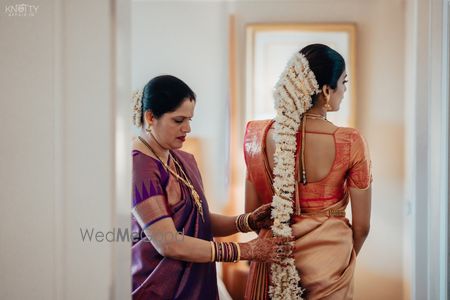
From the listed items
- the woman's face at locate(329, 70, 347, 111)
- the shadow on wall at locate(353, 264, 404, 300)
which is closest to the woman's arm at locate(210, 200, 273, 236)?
the woman's face at locate(329, 70, 347, 111)

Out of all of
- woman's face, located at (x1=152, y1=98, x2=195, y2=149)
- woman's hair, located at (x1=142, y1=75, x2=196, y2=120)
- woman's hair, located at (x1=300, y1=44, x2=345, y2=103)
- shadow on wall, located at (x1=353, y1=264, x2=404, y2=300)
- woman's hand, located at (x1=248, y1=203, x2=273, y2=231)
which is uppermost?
woman's hair, located at (x1=300, y1=44, x2=345, y2=103)

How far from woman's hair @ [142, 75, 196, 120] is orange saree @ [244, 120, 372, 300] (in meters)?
0.27

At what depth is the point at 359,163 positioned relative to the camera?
65.8 inches

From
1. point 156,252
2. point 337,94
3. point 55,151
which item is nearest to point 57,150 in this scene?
point 55,151

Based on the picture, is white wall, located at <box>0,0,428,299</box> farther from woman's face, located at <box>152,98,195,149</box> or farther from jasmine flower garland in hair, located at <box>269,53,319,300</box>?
jasmine flower garland in hair, located at <box>269,53,319,300</box>

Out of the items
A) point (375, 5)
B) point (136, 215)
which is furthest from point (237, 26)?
point (136, 215)

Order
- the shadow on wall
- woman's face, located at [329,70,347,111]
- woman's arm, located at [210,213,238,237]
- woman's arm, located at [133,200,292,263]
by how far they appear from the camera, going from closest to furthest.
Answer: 1. woman's arm, located at [133,200,292,263]
2. woman's face, located at [329,70,347,111]
3. woman's arm, located at [210,213,238,237]
4. the shadow on wall

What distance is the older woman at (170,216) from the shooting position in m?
1.63

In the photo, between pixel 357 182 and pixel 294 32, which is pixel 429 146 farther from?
pixel 294 32

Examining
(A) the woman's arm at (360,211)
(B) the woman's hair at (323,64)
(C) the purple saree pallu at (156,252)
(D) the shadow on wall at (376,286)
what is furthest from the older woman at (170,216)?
(D) the shadow on wall at (376,286)

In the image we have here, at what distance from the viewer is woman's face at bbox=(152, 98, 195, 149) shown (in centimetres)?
171

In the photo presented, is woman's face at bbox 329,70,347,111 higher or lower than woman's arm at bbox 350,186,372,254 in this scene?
higher

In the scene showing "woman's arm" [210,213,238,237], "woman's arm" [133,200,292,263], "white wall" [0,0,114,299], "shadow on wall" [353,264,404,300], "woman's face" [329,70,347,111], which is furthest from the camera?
"shadow on wall" [353,264,404,300]

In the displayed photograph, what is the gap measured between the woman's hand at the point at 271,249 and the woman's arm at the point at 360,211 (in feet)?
0.72
